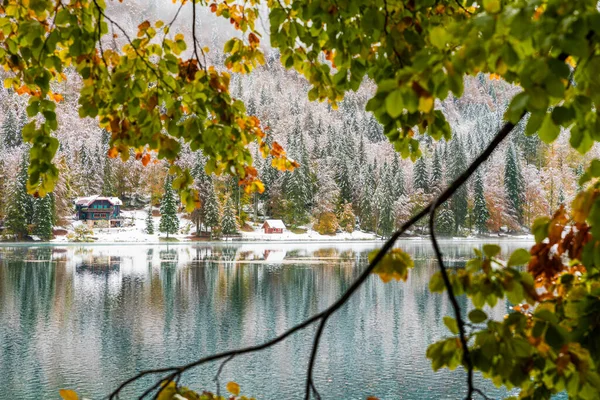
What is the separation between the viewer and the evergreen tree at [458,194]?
6284 centimetres

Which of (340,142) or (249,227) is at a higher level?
(340,142)

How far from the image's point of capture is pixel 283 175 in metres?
62.7

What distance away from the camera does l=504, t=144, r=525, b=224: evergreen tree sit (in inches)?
2699

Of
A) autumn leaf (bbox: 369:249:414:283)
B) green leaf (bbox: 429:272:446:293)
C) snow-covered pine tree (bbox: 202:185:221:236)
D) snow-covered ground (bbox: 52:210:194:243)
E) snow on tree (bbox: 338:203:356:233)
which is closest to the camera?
green leaf (bbox: 429:272:446:293)

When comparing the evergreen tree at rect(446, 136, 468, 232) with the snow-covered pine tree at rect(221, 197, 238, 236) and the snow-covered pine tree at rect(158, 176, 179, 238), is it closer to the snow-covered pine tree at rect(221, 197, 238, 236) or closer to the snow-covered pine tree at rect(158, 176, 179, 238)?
the snow-covered pine tree at rect(221, 197, 238, 236)

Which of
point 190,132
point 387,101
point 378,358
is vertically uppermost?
point 190,132

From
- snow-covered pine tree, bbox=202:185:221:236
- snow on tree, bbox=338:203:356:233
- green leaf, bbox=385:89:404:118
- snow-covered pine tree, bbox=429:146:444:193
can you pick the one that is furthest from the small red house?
green leaf, bbox=385:89:404:118

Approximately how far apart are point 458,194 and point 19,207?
143ft

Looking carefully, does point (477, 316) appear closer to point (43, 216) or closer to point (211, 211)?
point (43, 216)

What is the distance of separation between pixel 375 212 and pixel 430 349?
61.1 m

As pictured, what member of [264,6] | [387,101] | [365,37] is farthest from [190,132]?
[387,101]

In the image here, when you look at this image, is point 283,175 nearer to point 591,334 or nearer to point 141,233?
point 141,233

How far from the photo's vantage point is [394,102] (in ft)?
2.60

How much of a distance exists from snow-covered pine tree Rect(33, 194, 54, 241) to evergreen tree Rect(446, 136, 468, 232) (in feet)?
128
